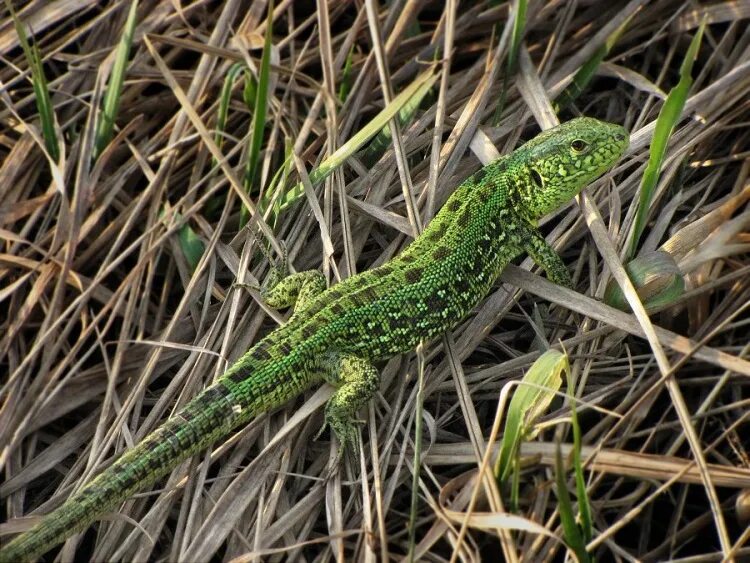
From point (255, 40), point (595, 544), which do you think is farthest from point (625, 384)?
point (255, 40)

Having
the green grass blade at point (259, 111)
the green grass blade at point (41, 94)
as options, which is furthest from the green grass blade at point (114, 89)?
the green grass blade at point (259, 111)

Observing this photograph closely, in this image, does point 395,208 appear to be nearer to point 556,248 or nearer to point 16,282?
point 556,248

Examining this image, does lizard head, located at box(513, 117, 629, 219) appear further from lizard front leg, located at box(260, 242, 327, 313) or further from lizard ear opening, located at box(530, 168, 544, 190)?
lizard front leg, located at box(260, 242, 327, 313)

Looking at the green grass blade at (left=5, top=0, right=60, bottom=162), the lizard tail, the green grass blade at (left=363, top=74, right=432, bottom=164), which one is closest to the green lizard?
the lizard tail

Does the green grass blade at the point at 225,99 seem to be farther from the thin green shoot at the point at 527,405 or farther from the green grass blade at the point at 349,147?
the thin green shoot at the point at 527,405

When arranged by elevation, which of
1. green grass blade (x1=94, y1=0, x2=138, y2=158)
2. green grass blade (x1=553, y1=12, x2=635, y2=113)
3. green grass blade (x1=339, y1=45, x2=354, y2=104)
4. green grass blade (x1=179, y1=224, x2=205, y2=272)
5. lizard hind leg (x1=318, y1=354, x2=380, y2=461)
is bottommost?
lizard hind leg (x1=318, y1=354, x2=380, y2=461)

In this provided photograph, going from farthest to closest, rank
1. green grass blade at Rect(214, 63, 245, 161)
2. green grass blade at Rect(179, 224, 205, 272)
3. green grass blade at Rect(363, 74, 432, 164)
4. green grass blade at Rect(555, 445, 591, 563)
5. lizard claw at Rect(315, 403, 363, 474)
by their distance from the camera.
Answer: green grass blade at Rect(363, 74, 432, 164) < green grass blade at Rect(214, 63, 245, 161) < green grass blade at Rect(179, 224, 205, 272) < lizard claw at Rect(315, 403, 363, 474) < green grass blade at Rect(555, 445, 591, 563)
